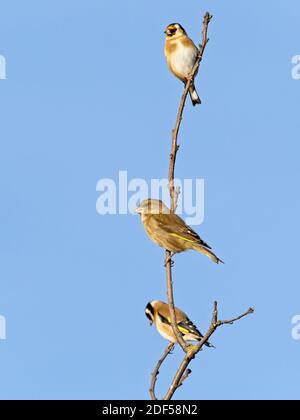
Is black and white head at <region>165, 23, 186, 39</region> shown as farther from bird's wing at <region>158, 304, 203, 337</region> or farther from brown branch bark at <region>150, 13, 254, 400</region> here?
brown branch bark at <region>150, 13, 254, 400</region>

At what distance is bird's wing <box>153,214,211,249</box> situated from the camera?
747 cm

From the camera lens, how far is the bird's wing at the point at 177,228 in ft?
24.5

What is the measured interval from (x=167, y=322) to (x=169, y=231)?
138 cm

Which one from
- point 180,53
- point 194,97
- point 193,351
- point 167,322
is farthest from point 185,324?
point 193,351

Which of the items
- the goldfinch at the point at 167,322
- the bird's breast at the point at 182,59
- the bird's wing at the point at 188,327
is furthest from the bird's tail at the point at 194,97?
the bird's wing at the point at 188,327

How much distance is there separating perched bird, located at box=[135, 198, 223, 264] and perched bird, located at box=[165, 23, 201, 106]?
3052 millimetres

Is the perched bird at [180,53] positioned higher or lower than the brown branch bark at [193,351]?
higher

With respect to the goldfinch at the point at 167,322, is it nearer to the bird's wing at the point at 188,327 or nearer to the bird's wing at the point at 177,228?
the bird's wing at the point at 188,327

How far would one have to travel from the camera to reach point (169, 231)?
7.54 m

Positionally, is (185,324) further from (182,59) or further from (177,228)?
(182,59)

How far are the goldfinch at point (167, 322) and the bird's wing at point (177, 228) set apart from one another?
92cm
